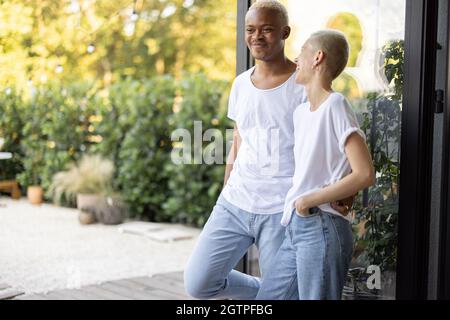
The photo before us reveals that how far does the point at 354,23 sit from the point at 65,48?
16.0 feet

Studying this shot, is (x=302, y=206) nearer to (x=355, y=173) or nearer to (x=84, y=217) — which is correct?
(x=355, y=173)

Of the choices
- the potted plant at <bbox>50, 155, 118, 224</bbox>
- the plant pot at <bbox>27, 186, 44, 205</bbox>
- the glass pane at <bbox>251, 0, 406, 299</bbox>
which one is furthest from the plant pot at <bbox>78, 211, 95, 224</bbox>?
the glass pane at <bbox>251, 0, 406, 299</bbox>

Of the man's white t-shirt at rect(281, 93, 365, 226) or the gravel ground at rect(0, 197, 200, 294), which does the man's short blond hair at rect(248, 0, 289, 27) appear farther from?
the gravel ground at rect(0, 197, 200, 294)

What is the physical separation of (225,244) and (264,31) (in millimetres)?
797

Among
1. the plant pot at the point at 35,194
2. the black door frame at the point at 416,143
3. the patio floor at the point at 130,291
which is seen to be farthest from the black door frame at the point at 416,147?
the plant pot at the point at 35,194

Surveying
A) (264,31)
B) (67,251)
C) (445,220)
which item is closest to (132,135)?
(67,251)

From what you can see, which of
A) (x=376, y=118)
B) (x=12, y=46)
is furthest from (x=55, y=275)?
(x=376, y=118)

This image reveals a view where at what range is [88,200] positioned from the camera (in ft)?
22.0

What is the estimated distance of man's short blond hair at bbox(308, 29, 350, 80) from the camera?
2.20 m

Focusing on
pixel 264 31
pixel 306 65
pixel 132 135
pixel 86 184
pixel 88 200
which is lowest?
pixel 88 200

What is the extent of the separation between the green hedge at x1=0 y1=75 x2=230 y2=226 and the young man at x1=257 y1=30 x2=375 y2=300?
4043 millimetres

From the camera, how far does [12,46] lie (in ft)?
12.9
